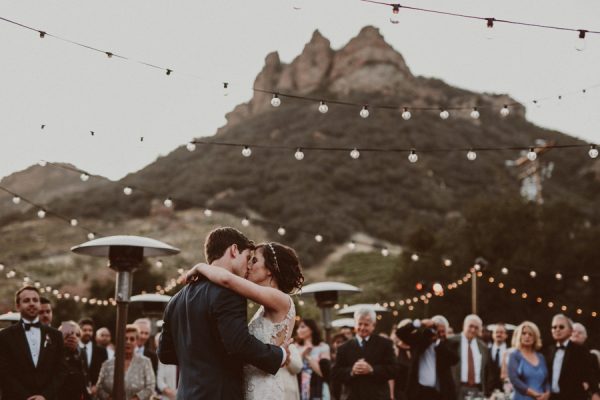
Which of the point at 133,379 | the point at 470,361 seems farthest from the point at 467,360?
the point at 133,379

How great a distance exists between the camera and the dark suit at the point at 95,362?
29.7ft

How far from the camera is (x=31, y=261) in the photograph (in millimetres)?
39938

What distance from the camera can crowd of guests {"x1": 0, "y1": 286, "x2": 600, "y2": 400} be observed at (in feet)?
19.5

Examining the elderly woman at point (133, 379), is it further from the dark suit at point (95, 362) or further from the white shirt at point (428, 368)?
the white shirt at point (428, 368)

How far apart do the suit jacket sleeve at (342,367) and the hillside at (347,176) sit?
134 feet


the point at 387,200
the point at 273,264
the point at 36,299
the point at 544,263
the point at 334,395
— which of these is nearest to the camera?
the point at 273,264

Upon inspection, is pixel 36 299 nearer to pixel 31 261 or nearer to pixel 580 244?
pixel 580 244

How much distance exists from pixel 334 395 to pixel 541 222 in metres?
27.8

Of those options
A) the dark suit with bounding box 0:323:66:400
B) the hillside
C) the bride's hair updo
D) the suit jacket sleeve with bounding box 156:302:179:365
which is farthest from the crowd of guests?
the hillside

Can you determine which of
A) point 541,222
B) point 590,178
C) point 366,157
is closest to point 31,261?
point 541,222

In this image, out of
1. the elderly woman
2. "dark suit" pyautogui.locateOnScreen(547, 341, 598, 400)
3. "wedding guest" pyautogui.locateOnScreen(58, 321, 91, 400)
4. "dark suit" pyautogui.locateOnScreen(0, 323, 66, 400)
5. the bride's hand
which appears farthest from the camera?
"dark suit" pyautogui.locateOnScreen(547, 341, 598, 400)

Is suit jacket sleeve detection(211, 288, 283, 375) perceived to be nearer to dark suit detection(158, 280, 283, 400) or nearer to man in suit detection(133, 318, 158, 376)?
dark suit detection(158, 280, 283, 400)

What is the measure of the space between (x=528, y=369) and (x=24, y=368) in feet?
15.4

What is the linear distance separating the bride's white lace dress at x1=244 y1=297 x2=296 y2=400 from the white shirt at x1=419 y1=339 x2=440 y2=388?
13.7 ft
